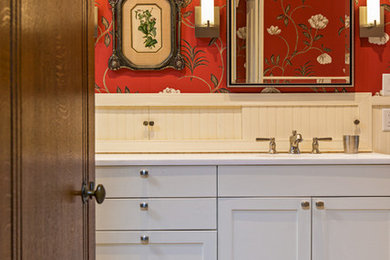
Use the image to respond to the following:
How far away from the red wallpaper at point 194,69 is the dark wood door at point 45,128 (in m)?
1.16

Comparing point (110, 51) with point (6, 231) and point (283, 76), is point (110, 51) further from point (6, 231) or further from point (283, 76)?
point (6, 231)

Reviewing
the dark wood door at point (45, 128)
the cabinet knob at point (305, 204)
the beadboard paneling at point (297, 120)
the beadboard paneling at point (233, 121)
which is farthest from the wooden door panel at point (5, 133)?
the beadboard paneling at point (297, 120)

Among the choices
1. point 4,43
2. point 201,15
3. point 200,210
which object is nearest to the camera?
point 4,43

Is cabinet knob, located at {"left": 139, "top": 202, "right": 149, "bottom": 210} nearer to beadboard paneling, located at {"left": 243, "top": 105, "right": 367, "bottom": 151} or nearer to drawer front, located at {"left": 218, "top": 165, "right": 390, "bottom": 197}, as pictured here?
drawer front, located at {"left": 218, "top": 165, "right": 390, "bottom": 197}

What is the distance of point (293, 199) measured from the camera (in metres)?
1.65

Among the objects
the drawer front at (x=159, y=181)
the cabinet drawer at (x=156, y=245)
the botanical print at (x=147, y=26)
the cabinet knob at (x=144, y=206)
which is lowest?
the cabinet drawer at (x=156, y=245)

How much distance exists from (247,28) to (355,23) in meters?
0.60

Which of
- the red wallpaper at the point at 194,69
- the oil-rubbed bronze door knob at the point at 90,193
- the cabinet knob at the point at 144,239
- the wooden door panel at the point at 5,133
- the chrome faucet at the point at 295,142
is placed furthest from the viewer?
the red wallpaper at the point at 194,69

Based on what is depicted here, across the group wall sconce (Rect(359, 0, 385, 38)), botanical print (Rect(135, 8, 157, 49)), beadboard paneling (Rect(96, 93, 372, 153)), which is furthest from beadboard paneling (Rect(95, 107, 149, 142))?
wall sconce (Rect(359, 0, 385, 38))

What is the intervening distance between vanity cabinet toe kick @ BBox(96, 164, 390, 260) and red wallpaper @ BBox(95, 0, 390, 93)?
1.97 feet

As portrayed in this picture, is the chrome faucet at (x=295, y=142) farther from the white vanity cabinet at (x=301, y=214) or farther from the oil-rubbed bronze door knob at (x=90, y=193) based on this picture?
the oil-rubbed bronze door knob at (x=90, y=193)

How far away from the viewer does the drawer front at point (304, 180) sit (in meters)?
1.65

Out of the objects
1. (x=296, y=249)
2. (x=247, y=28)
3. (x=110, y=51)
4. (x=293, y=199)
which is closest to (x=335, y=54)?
(x=247, y=28)

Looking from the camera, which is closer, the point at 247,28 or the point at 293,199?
the point at 293,199
